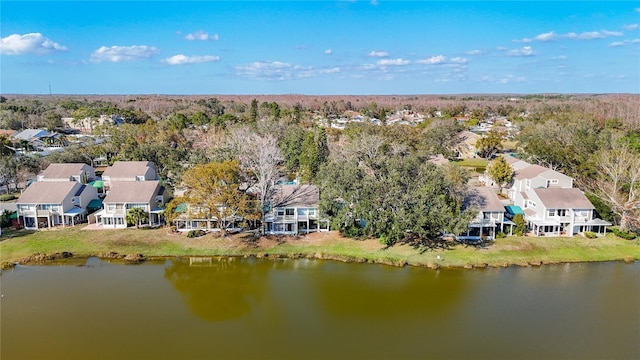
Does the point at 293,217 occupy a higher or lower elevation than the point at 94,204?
lower

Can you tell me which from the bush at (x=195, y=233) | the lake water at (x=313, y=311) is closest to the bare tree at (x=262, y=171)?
the bush at (x=195, y=233)

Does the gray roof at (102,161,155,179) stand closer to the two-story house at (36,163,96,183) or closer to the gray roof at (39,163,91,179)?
the two-story house at (36,163,96,183)

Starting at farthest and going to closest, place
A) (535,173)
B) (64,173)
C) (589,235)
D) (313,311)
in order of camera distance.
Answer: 1. (64,173)
2. (535,173)
3. (589,235)
4. (313,311)

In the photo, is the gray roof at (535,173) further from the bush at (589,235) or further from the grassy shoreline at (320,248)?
the grassy shoreline at (320,248)

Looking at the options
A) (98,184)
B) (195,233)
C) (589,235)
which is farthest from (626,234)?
(98,184)

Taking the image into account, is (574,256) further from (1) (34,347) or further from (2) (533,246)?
(1) (34,347)

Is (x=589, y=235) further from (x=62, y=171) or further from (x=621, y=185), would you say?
(x=62, y=171)

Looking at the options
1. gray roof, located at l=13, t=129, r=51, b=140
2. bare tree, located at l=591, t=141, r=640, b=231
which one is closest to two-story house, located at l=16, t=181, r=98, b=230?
bare tree, located at l=591, t=141, r=640, b=231

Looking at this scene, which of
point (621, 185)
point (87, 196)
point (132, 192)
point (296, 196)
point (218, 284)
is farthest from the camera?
point (87, 196)

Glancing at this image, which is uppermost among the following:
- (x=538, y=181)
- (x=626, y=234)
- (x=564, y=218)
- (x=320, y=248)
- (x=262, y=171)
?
(x=262, y=171)
